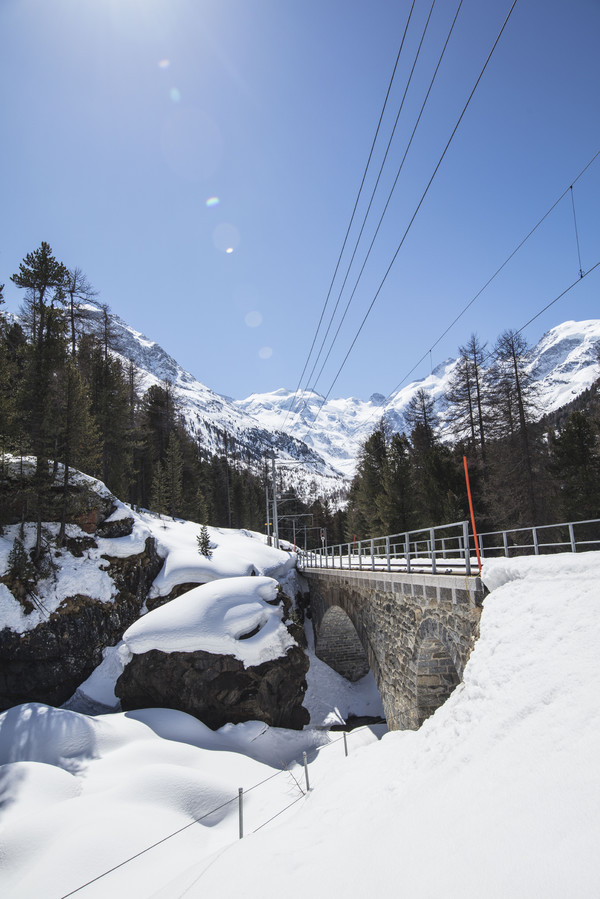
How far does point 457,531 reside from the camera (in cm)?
2469

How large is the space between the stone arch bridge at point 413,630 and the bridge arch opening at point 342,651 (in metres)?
6.38

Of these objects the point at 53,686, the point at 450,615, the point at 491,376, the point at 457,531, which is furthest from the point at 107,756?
the point at 491,376

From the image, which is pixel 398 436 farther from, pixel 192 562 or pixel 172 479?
pixel 172 479

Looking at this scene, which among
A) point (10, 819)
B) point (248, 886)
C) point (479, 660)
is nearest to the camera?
point (248, 886)

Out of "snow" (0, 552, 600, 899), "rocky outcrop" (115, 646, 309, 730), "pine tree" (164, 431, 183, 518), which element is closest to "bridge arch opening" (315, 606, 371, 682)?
"rocky outcrop" (115, 646, 309, 730)

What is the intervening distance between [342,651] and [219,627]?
1190 cm

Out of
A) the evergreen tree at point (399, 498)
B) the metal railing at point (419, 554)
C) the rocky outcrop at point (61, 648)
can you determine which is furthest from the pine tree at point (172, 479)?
the rocky outcrop at point (61, 648)

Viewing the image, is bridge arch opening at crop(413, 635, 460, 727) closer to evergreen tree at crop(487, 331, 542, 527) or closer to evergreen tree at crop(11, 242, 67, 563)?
evergreen tree at crop(487, 331, 542, 527)

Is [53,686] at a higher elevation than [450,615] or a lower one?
lower

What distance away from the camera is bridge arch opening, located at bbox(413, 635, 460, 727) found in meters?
10.1

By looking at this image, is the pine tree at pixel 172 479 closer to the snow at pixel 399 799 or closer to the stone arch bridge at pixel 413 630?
the stone arch bridge at pixel 413 630

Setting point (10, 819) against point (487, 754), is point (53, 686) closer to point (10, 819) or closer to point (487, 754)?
point (10, 819)

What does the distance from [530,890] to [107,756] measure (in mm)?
11179

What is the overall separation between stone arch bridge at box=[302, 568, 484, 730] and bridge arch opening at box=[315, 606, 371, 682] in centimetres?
638
